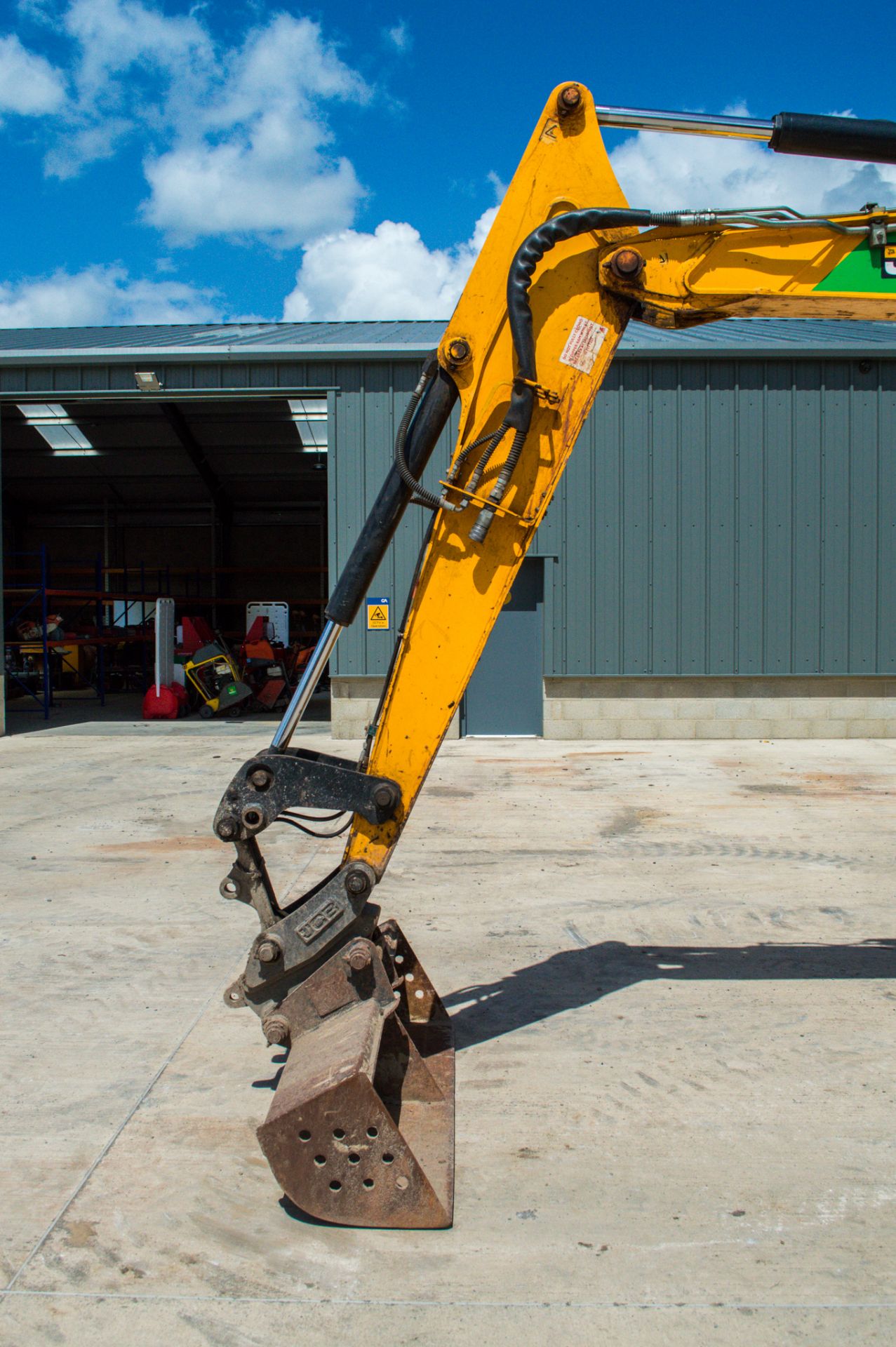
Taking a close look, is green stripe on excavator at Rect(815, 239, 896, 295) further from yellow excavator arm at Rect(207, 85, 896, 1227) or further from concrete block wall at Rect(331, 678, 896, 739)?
concrete block wall at Rect(331, 678, 896, 739)

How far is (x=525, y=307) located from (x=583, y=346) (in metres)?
0.26

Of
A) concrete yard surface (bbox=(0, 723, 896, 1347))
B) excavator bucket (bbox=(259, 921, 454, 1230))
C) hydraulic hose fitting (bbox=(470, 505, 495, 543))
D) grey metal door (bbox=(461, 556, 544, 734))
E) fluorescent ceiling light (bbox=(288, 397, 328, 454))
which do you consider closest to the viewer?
concrete yard surface (bbox=(0, 723, 896, 1347))

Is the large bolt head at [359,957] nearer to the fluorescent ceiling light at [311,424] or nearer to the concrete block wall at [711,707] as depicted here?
the concrete block wall at [711,707]

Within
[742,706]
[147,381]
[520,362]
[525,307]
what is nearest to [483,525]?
[520,362]

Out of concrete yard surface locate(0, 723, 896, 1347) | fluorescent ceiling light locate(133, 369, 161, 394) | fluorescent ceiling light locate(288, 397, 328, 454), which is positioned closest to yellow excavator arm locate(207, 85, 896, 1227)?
concrete yard surface locate(0, 723, 896, 1347)

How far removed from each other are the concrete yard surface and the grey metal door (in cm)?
580

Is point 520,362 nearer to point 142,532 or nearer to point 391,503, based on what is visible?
point 391,503

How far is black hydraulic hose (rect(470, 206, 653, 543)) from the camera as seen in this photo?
323 cm

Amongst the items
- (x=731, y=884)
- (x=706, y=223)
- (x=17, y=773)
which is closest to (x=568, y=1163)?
(x=706, y=223)

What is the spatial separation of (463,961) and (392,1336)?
2.56m

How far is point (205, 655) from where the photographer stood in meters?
17.4

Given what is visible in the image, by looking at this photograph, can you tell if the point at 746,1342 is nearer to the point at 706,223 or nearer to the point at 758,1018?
the point at 758,1018

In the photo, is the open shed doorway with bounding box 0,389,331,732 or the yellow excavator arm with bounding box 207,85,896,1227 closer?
the yellow excavator arm with bounding box 207,85,896,1227

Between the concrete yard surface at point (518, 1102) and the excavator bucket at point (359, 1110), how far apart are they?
0.30 feet
